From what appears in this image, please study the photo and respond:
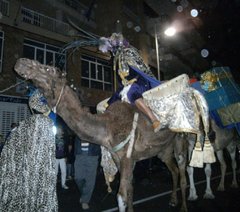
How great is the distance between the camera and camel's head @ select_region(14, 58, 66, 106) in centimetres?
292

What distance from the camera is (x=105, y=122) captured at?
3.73 meters

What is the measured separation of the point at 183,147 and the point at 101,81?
16.0m

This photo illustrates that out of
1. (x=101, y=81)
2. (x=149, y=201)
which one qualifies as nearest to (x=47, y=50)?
(x=101, y=81)

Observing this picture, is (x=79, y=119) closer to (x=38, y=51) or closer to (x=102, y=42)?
(x=102, y=42)

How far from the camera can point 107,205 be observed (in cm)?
588

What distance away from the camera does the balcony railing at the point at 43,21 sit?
16.9m

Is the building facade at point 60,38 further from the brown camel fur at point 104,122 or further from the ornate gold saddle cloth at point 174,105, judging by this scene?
the brown camel fur at point 104,122

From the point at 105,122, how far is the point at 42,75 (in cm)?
125

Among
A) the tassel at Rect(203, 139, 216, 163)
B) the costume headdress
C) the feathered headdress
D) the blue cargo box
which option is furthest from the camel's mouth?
the blue cargo box

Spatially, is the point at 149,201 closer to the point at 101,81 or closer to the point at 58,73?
the point at 58,73

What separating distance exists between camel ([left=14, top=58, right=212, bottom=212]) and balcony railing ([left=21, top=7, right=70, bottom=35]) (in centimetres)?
1561

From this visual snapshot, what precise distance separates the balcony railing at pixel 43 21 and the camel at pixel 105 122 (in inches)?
615

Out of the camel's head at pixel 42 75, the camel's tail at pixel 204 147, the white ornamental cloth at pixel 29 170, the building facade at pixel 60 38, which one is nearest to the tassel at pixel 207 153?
the camel's tail at pixel 204 147

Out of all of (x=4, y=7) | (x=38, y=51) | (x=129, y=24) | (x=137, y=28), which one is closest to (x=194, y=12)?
(x=137, y=28)
